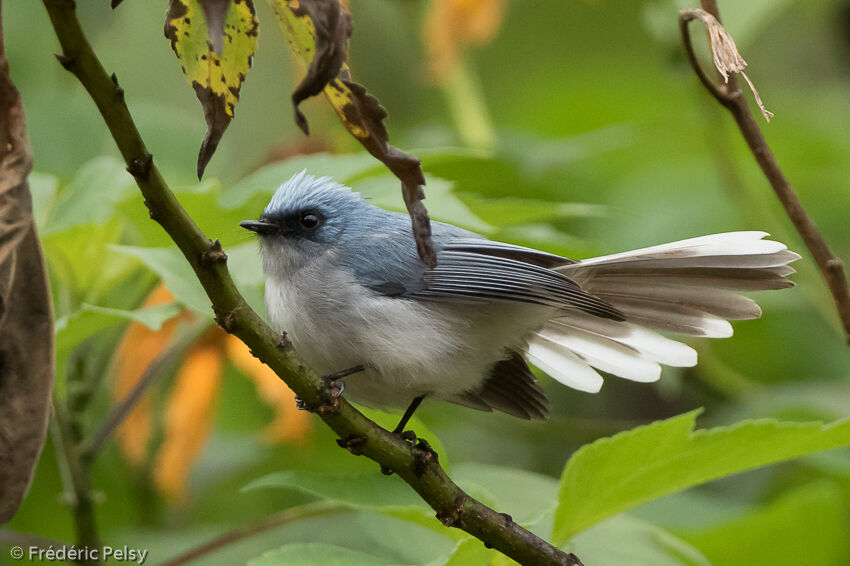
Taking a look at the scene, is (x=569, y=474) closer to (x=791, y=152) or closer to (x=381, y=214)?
(x=381, y=214)

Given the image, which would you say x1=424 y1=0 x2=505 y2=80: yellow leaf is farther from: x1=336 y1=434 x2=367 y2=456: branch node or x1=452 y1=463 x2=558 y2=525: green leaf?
x1=336 y1=434 x2=367 y2=456: branch node

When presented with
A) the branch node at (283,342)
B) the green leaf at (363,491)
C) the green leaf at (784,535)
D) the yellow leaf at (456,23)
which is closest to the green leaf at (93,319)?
the green leaf at (363,491)

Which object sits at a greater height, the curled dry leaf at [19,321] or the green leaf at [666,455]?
the green leaf at [666,455]

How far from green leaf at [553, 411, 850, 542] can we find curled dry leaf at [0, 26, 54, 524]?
0.79 m

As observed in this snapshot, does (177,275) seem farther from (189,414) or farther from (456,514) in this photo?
(189,414)

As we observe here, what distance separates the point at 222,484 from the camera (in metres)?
3.15

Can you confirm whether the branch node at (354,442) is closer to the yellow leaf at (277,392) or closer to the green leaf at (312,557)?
the green leaf at (312,557)

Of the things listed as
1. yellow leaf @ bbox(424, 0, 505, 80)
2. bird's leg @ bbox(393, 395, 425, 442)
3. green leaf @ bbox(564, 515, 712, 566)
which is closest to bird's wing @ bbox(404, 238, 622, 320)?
bird's leg @ bbox(393, 395, 425, 442)

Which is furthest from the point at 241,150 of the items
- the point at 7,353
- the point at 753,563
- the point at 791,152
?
the point at 7,353

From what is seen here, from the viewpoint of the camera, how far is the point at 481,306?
194cm

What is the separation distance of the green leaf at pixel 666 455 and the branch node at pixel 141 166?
803 millimetres

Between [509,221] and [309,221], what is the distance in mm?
457

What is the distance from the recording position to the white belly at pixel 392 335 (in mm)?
1848

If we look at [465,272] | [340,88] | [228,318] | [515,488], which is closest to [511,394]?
[515,488]
